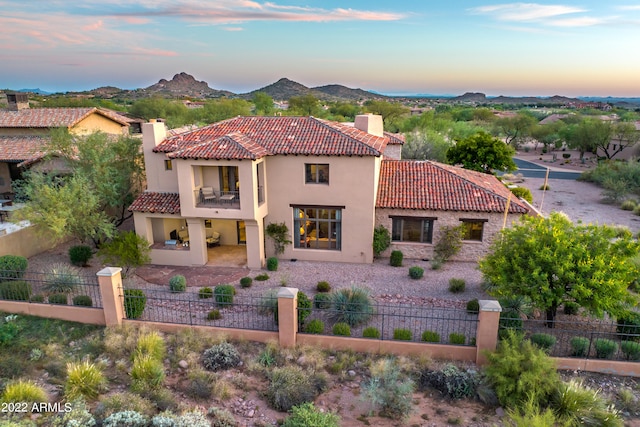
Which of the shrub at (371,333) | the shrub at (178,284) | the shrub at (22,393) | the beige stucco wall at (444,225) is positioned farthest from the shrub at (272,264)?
the shrub at (22,393)

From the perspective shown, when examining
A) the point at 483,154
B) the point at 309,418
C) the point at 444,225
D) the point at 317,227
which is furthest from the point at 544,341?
the point at 483,154

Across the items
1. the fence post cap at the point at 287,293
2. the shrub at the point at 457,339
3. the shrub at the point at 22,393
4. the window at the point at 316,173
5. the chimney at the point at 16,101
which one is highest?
the chimney at the point at 16,101

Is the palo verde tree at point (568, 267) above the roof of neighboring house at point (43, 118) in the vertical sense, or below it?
below

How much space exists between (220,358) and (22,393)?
4776mm

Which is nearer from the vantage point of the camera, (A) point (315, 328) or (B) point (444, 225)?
(A) point (315, 328)

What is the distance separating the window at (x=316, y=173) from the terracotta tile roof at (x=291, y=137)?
37.8 inches

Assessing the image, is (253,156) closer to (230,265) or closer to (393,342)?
(230,265)

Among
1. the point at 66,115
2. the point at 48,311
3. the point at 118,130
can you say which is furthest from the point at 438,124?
the point at 48,311

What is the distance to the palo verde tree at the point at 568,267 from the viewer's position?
41.3 ft

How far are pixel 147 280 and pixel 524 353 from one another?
15.3 m

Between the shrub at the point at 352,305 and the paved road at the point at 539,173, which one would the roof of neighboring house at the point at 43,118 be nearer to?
the shrub at the point at 352,305

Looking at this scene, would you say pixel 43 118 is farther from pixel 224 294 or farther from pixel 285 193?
pixel 224 294

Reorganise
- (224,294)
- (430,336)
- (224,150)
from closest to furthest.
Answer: (430,336), (224,294), (224,150)

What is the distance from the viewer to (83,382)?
10703 mm
